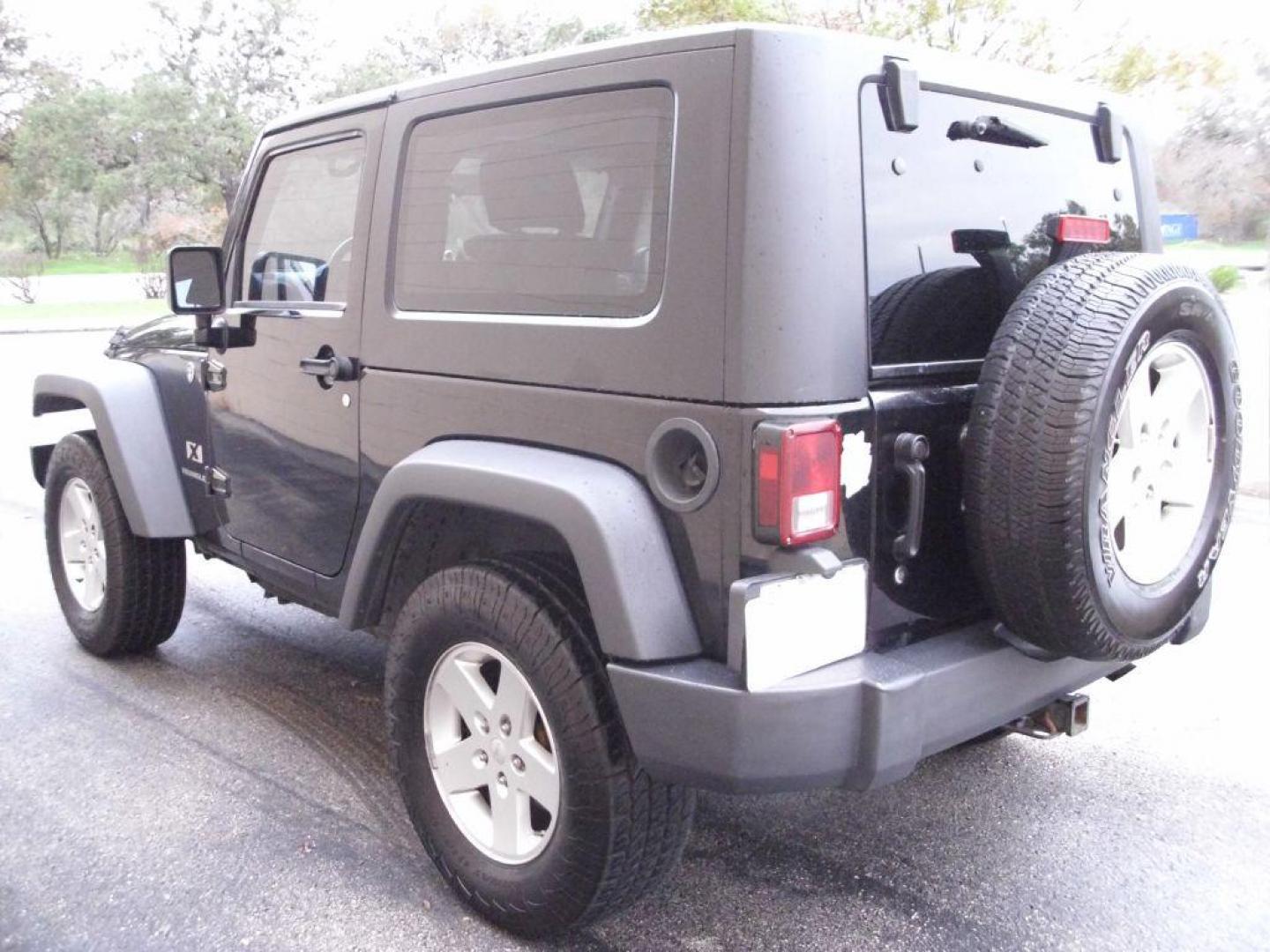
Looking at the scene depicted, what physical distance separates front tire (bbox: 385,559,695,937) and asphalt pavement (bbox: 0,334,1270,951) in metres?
0.20

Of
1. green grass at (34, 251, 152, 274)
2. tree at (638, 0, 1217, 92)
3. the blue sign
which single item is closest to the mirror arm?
the blue sign

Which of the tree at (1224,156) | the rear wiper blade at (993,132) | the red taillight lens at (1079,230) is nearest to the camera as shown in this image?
the rear wiper blade at (993,132)

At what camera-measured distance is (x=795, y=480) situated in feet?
7.16

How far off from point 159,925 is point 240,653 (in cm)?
199

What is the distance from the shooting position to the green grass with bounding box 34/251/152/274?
42.4 metres

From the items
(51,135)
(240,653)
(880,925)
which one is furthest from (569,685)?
(51,135)

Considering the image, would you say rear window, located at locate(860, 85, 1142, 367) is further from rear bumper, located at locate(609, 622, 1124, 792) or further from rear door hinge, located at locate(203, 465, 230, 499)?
rear door hinge, located at locate(203, 465, 230, 499)

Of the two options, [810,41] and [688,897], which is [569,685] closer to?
[688,897]

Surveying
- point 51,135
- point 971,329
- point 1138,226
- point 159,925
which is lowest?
point 159,925

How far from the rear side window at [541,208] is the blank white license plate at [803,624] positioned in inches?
26.2

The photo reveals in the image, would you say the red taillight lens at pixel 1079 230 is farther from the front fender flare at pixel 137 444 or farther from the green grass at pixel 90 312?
the green grass at pixel 90 312

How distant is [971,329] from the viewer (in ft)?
8.69

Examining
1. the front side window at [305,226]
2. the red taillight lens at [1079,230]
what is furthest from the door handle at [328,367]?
the red taillight lens at [1079,230]

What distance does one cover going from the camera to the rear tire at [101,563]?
4.26 meters
